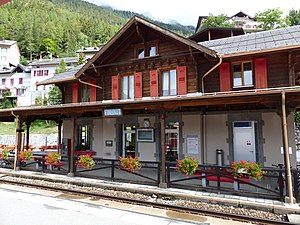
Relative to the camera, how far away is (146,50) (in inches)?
424

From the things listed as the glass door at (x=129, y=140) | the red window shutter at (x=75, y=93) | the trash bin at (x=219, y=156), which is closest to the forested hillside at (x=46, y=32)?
the red window shutter at (x=75, y=93)

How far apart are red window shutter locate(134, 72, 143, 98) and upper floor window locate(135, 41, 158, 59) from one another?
2.97 ft

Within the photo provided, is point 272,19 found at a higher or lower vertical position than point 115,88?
higher

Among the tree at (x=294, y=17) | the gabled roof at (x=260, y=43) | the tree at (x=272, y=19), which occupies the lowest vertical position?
the gabled roof at (x=260, y=43)

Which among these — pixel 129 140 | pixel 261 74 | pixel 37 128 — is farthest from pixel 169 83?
pixel 37 128

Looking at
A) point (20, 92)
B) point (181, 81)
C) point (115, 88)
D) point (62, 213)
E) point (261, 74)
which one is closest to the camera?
point (62, 213)

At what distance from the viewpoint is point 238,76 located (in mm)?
9336

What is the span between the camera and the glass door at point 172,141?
10.0m

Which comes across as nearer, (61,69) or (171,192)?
(171,192)

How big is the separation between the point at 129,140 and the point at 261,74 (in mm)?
6523

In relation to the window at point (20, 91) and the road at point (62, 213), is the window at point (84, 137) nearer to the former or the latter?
the road at point (62, 213)

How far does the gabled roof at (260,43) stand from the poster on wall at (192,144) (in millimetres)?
3573

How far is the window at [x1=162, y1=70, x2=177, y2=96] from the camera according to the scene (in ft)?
33.5

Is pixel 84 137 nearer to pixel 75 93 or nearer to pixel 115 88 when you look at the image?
pixel 75 93
